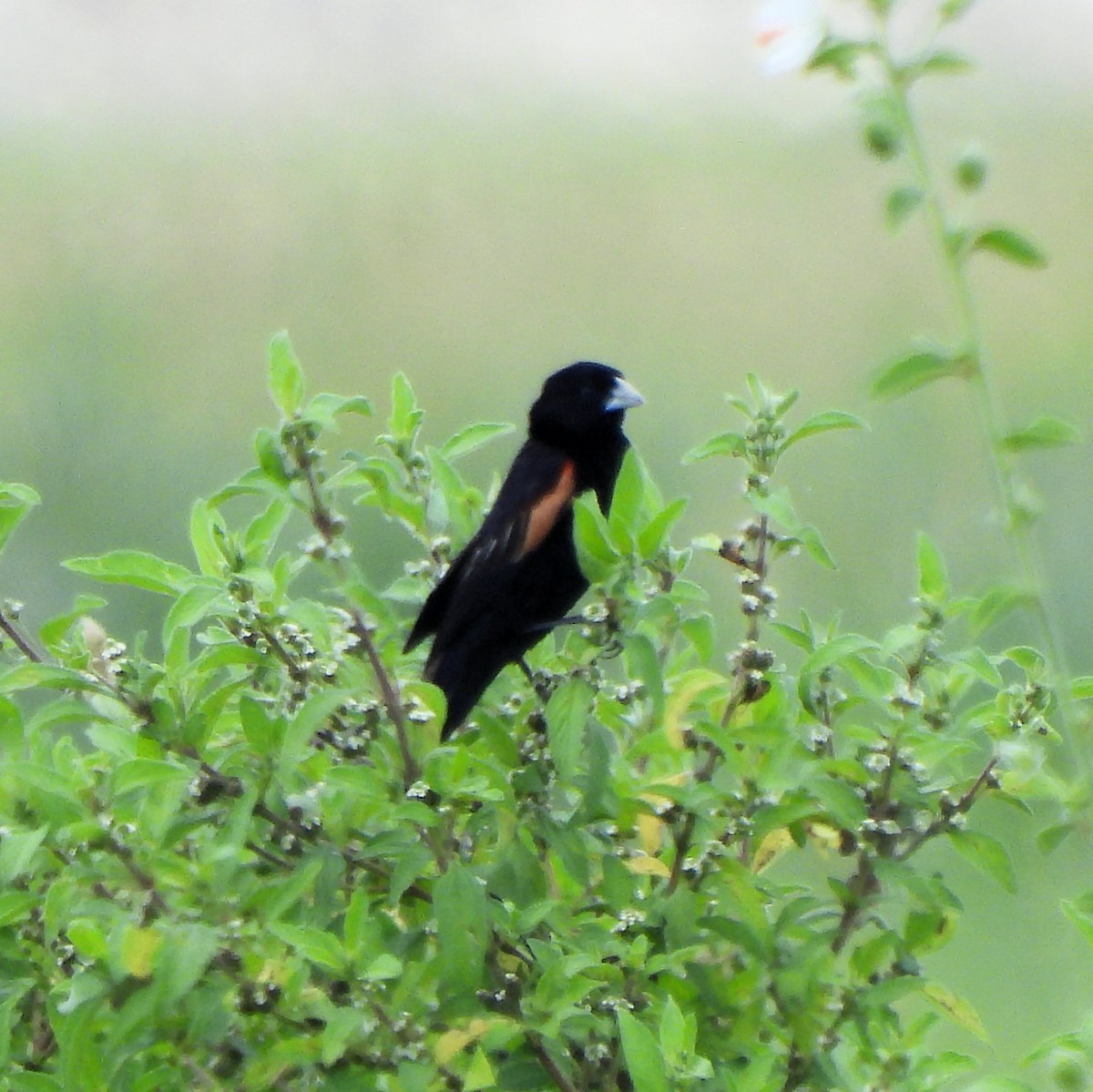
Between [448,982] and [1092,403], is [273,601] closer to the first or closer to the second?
[448,982]

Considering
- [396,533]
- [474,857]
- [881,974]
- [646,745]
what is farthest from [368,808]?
[396,533]

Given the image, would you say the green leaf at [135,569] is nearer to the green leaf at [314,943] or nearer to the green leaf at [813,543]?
the green leaf at [314,943]

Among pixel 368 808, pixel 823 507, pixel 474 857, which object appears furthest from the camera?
pixel 823 507

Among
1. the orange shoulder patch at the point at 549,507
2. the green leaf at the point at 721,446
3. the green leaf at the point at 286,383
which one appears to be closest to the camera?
the green leaf at the point at 286,383

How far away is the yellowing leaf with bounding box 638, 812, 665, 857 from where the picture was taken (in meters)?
1.53

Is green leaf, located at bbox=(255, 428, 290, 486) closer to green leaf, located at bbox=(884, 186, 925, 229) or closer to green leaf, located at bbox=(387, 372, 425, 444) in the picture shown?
green leaf, located at bbox=(387, 372, 425, 444)

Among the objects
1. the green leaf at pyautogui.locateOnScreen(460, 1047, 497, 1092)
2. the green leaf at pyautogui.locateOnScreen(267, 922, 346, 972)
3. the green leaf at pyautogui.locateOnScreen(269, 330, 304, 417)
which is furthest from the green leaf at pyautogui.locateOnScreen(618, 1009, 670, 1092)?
the green leaf at pyautogui.locateOnScreen(269, 330, 304, 417)

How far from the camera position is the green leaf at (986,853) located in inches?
53.7

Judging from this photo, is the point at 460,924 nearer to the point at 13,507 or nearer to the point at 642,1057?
the point at 642,1057

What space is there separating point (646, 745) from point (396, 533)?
2034 mm

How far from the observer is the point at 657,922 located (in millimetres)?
1386

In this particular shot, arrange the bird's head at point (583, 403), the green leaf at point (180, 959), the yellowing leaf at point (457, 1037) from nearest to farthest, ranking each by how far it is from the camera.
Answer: the green leaf at point (180, 959) → the yellowing leaf at point (457, 1037) → the bird's head at point (583, 403)

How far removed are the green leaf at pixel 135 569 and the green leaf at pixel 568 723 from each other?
36 cm

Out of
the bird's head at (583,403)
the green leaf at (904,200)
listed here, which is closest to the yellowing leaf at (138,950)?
the green leaf at (904,200)
